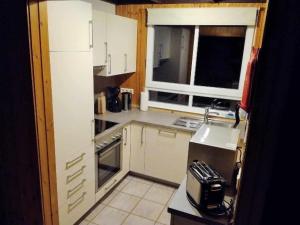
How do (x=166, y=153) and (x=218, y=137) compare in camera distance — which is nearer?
(x=218, y=137)

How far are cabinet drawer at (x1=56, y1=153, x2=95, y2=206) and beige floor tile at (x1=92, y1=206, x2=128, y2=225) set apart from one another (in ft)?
1.33

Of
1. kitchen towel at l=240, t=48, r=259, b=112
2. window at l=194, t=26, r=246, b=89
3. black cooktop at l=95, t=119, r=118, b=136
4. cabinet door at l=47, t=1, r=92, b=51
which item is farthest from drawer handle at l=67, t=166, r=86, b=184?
window at l=194, t=26, r=246, b=89

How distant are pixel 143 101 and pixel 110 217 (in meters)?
1.58

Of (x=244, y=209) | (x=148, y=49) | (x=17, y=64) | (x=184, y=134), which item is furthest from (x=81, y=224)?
(x=148, y=49)

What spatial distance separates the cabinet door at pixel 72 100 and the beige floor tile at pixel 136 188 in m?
1.08

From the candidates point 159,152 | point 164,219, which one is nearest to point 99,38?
point 159,152

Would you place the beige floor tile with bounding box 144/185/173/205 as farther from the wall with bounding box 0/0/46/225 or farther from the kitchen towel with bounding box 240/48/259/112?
the kitchen towel with bounding box 240/48/259/112

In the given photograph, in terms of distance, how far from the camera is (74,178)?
84.5 inches

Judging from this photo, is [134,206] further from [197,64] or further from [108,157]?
[197,64]

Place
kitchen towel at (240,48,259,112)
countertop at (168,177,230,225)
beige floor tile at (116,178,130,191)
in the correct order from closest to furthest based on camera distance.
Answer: kitchen towel at (240,48,259,112), countertop at (168,177,230,225), beige floor tile at (116,178,130,191)

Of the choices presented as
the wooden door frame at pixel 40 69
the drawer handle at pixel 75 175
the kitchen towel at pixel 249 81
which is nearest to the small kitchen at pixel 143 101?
the drawer handle at pixel 75 175

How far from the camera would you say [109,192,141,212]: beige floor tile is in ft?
8.93

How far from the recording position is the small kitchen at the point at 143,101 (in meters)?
1.79

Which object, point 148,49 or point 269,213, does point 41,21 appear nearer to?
point 269,213
